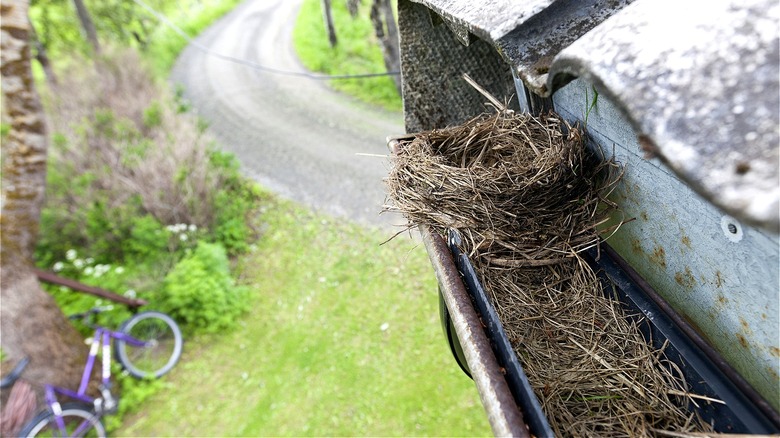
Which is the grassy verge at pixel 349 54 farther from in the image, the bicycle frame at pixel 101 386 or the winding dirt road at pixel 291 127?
the bicycle frame at pixel 101 386

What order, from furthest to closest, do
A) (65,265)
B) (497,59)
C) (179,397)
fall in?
(65,265)
(179,397)
(497,59)

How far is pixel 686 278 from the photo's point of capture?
1.53m

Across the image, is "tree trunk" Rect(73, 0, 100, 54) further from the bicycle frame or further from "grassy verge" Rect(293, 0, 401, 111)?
the bicycle frame

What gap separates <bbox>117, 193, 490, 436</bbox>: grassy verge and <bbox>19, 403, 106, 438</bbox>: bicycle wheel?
42 centimetres

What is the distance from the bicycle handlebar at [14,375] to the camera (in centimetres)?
554

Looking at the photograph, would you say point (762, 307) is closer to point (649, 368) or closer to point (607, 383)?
point (649, 368)

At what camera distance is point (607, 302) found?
172cm

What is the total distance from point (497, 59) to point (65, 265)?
947 centimetres

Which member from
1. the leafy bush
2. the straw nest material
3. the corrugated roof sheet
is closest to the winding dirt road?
the leafy bush

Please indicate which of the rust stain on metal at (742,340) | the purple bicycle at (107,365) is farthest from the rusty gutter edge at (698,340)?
the purple bicycle at (107,365)

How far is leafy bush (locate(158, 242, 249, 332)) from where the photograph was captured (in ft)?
23.8

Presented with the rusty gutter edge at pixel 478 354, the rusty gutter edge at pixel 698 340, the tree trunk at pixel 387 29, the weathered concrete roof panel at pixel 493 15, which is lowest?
the tree trunk at pixel 387 29

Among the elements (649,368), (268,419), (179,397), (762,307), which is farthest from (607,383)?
(179,397)

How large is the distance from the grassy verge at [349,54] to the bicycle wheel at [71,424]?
942cm
